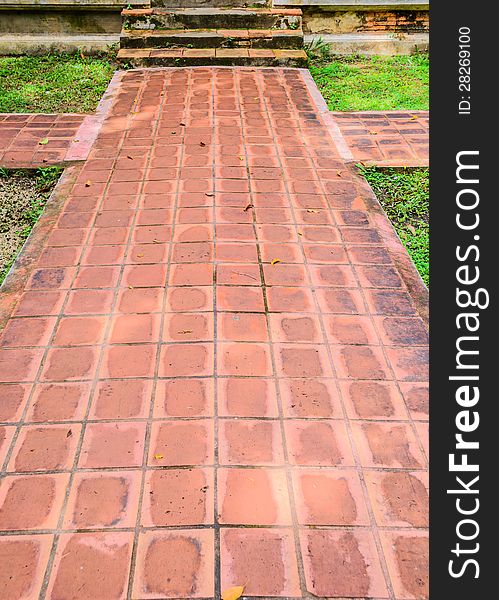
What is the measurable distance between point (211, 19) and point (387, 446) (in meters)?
6.42

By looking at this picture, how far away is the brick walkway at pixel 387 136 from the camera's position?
191 inches

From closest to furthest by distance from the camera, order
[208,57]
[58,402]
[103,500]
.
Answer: [103,500], [58,402], [208,57]

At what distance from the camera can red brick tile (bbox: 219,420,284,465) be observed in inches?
91.4

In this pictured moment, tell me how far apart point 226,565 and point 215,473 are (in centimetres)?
38

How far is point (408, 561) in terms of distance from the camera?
2.00m

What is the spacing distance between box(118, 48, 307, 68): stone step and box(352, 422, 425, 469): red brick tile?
564cm

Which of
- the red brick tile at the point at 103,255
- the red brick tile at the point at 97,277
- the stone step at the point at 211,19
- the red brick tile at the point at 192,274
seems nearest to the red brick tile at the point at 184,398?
the red brick tile at the point at 192,274

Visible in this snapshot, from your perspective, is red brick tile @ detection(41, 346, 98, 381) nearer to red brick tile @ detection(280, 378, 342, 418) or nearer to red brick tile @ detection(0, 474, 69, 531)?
red brick tile @ detection(0, 474, 69, 531)

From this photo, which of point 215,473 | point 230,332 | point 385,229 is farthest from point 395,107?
point 215,473

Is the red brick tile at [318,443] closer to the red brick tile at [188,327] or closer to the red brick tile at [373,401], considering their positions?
the red brick tile at [373,401]

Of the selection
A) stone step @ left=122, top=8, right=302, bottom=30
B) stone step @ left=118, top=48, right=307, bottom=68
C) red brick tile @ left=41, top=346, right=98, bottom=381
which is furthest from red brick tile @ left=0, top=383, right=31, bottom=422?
stone step @ left=122, top=8, right=302, bottom=30

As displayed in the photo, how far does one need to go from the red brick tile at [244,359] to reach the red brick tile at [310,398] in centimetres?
13

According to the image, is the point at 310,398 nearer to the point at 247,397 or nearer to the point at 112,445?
the point at 247,397

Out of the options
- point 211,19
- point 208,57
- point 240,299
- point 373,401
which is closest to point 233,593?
point 373,401
